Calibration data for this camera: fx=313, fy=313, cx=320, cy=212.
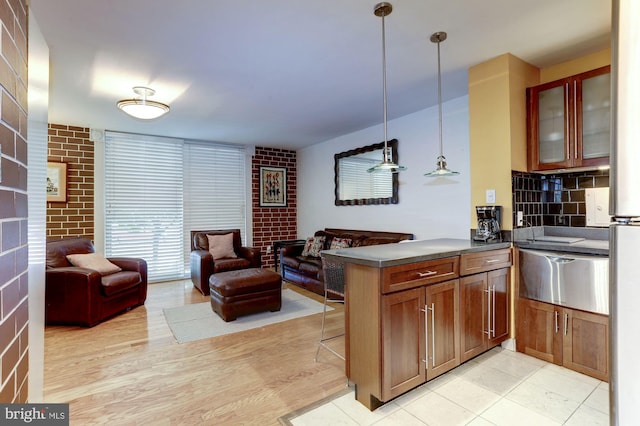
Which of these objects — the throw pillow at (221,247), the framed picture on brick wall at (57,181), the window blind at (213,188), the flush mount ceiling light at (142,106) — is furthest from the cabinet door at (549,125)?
the framed picture on brick wall at (57,181)

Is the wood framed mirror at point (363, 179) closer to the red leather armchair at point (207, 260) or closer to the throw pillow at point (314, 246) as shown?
the throw pillow at point (314, 246)

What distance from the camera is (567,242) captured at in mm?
2500

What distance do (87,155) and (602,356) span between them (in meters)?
6.37

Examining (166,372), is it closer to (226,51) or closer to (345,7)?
(226,51)

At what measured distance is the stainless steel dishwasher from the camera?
2164 mm

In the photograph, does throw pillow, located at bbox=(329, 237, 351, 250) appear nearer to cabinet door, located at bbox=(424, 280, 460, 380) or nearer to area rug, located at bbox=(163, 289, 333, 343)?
area rug, located at bbox=(163, 289, 333, 343)

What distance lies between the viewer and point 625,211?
0.45 metres

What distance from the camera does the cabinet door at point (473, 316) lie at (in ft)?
7.54

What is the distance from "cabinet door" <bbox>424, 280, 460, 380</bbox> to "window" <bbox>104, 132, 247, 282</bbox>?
15.0ft

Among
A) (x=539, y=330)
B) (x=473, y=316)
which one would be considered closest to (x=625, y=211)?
(x=473, y=316)

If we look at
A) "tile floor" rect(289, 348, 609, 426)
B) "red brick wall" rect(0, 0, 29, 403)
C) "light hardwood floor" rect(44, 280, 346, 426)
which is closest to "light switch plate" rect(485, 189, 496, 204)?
"tile floor" rect(289, 348, 609, 426)

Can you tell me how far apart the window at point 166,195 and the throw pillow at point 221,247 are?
0.78 m

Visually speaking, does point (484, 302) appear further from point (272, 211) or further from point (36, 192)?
point (272, 211)

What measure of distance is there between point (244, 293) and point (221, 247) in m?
1.74
